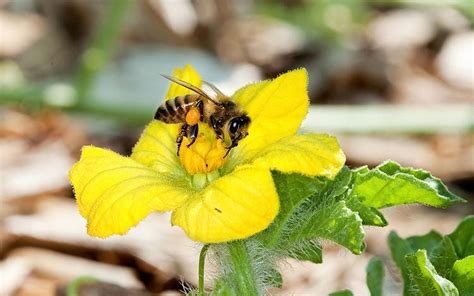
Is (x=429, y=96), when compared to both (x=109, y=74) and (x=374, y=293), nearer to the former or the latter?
(x=109, y=74)

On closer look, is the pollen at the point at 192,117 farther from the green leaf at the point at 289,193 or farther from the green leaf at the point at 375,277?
the green leaf at the point at 375,277

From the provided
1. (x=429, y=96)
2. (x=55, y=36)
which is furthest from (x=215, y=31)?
(x=429, y=96)

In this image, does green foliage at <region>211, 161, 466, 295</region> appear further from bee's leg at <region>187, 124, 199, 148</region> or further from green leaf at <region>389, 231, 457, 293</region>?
bee's leg at <region>187, 124, 199, 148</region>

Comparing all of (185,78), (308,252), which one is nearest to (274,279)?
(308,252)

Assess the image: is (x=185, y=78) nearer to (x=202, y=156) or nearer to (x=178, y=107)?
(x=178, y=107)

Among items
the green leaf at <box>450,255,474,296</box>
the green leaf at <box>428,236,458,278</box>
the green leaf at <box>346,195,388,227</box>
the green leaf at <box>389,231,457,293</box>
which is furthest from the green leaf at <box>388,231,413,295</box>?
the green leaf at <box>346,195,388,227</box>

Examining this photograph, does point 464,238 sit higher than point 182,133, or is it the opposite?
point 182,133
